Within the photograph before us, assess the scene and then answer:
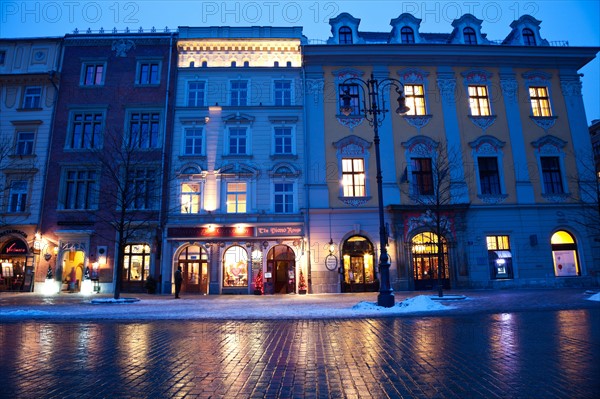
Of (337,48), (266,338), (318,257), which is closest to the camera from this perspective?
(266,338)

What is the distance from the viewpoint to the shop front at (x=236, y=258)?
24359 mm

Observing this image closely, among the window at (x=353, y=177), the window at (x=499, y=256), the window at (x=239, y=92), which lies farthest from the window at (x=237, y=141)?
the window at (x=499, y=256)

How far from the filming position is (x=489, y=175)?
2611cm

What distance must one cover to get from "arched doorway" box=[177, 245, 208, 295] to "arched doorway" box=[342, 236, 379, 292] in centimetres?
930

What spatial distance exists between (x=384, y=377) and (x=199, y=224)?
21.0 meters

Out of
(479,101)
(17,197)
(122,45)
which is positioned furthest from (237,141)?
(479,101)

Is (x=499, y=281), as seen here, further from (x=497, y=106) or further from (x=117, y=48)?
(x=117, y=48)

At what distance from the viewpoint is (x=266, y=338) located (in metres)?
8.68

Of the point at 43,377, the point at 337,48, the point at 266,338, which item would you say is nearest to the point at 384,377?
the point at 266,338

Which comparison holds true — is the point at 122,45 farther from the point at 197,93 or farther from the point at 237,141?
the point at 237,141

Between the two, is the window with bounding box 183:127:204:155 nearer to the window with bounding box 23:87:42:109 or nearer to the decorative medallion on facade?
the decorative medallion on facade

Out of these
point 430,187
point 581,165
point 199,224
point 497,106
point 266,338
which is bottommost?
point 266,338

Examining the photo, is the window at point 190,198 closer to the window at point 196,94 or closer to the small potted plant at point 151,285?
the small potted plant at point 151,285

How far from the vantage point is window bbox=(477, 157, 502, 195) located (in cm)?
2588
